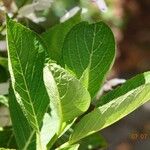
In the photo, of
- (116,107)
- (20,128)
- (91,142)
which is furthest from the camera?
(91,142)

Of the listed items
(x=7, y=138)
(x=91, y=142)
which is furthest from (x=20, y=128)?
(x=91, y=142)

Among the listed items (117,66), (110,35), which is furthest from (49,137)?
(117,66)

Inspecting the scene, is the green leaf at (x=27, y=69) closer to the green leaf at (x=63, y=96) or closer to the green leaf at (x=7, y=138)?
the green leaf at (x=63, y=96)

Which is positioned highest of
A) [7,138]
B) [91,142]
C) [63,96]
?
[63,96]

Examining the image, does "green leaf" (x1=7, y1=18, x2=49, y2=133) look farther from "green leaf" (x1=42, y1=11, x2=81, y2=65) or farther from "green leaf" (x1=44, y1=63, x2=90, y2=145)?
"green leaf" (x1=42, y1=11, x2=81, y2=65)

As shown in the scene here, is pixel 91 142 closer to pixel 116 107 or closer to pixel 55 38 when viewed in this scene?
pixel 55 38

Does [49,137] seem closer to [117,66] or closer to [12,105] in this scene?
[12,105]

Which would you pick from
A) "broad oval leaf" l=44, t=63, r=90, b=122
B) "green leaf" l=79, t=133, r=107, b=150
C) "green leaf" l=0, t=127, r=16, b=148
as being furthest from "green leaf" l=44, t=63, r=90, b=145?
"green leaf" l=79, t=133, r=107, b=150
